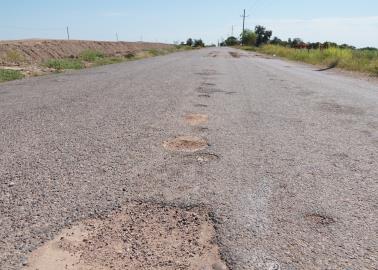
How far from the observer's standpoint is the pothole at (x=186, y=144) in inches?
183

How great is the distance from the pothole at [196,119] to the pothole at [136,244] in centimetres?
294

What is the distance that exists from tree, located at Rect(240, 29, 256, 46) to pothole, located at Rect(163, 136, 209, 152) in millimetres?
89775

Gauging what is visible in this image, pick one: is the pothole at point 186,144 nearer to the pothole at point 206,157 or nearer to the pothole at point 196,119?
the pothole at point 206,157

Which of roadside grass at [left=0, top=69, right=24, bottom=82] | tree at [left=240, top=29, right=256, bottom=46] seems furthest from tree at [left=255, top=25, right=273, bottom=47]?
roadside grass at [left=0, top=69, right=24, bottom=82]

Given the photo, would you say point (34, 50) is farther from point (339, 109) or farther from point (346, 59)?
point (339, 109)

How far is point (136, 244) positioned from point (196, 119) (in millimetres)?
3743

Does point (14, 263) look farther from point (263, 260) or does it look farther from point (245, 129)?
point (245, 129)

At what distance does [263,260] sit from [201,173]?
4.98 ft

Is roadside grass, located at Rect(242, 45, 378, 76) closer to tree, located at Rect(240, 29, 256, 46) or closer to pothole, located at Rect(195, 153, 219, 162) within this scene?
pothole, located at Rect(195, 153, 219, 162)

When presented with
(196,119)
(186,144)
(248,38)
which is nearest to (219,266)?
(186,144)

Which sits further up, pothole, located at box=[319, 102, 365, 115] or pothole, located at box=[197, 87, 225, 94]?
pothole, located at box=[197, 87, 225, 94]

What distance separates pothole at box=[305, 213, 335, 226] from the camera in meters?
2.91

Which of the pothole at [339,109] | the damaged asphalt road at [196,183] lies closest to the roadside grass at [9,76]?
the damaged asphalt road at [196,183]

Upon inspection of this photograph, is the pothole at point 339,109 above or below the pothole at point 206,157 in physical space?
below
